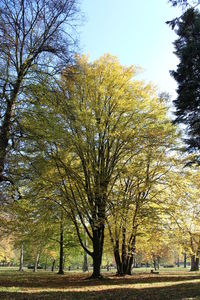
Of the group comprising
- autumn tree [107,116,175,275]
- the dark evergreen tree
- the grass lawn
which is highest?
the dark evergreen tree

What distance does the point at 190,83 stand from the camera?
487 inches

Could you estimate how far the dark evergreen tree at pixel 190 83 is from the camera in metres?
12.0

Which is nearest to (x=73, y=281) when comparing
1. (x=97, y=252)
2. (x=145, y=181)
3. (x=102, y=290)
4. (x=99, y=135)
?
(x=97, y=252)

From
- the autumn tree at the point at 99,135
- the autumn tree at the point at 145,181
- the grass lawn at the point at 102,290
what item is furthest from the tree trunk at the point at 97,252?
the grass lawn at the point at 102,290

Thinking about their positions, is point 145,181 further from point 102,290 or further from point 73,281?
point 102,290

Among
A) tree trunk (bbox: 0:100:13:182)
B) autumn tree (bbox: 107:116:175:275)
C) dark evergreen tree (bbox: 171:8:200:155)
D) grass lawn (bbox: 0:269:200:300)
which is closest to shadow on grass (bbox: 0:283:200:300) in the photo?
grass lawn (bbox: 0:269:200:300)

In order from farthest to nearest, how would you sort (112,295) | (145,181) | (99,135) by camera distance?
(145,181)
(99,135)
(112,295)

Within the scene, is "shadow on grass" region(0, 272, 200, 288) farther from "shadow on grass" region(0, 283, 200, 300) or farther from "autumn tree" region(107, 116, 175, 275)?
"shadow on grass" region(0, 283, 200, 300)

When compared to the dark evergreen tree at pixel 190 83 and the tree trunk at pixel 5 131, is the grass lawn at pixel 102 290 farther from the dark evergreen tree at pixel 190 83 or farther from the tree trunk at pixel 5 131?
the dark evergreen tree at pixel 190 83

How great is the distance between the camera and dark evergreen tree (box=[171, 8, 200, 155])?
39.4ft

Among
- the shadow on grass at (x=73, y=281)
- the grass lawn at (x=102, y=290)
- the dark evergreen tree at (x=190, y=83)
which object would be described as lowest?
the shadow on grass at (x=73, y=281)

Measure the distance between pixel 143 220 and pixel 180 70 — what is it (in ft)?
29.9

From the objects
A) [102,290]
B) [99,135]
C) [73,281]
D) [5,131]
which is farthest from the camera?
[99,135]

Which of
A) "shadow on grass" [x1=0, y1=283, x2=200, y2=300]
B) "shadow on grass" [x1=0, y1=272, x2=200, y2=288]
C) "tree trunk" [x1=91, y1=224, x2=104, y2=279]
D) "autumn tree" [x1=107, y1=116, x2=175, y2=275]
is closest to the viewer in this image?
"shadow on grass" [x1=0, y1=283, x2=200, y2=300]
